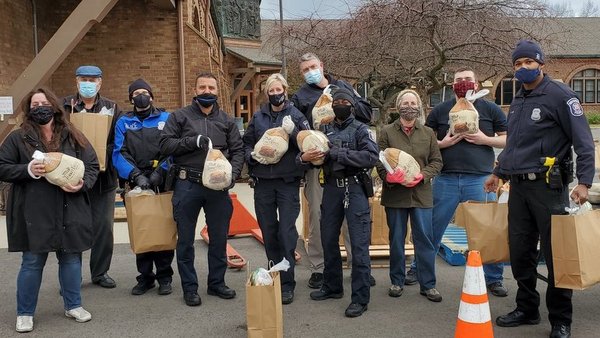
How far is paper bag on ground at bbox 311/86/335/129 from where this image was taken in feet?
15.6

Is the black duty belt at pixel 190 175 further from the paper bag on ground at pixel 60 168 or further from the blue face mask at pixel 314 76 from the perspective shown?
the blue face mask at pixel 314 76

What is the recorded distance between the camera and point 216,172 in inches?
178

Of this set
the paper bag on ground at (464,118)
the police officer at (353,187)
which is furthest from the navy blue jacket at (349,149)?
the paper bag on ground at (464,118)

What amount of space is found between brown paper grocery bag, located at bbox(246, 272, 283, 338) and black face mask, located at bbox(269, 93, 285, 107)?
1.65m

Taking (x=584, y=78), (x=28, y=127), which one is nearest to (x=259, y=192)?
(x=28, y=127)

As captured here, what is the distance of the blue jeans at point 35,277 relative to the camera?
438 centimetres

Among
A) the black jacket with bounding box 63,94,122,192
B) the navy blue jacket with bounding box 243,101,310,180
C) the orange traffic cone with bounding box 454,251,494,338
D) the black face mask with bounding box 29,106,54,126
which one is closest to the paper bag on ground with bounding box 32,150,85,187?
the black face mask with bounding box 29,106,54,126

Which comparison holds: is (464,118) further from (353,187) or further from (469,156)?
(353,187)

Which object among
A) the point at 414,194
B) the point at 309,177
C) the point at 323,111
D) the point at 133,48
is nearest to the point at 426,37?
the point at 133,48

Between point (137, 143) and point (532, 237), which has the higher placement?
point (137, 143)

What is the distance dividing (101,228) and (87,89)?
1296 millimetres

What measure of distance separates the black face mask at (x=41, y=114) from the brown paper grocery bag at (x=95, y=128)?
46 centimetres

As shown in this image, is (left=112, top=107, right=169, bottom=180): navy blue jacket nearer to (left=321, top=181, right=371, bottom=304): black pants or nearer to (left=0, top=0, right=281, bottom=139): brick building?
(left=321, top=181, right=371, bottom=304): black pants

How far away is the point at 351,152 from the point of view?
447 centimetres
